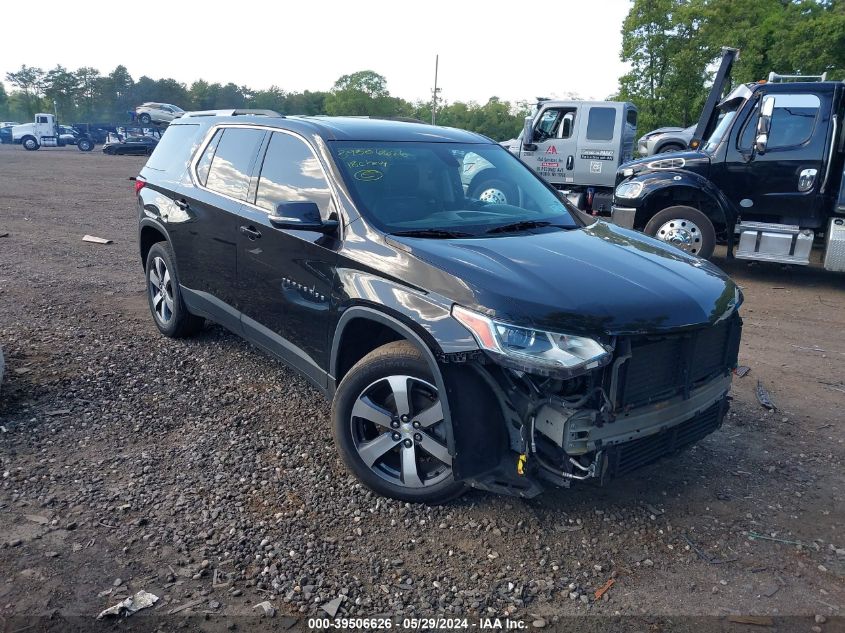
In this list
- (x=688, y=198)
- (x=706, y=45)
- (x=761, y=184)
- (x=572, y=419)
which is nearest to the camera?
(x=572, y=419)

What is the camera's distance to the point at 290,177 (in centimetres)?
424

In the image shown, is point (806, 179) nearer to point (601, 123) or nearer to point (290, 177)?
point (601, 123)

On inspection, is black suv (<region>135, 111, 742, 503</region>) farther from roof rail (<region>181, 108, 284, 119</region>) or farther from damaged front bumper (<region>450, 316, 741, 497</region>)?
roof rail (<region>181, 108, 284, 119</region>)

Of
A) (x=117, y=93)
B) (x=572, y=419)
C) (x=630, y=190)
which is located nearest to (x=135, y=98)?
(x=117, y=93)

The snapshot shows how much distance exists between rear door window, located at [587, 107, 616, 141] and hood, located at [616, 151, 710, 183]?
17.0 ft

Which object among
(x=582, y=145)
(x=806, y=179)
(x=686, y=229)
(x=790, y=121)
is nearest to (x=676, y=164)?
(x=686, y=229)

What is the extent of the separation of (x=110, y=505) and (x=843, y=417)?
4.64 metres

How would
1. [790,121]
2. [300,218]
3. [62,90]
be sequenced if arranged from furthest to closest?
1. [62,90]
2. [790,121]
3. [300,218]

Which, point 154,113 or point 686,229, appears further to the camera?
point 154,113

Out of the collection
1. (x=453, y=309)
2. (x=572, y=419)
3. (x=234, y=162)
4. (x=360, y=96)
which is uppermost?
(x=360, y=96)

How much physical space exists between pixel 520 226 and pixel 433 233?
0.64m

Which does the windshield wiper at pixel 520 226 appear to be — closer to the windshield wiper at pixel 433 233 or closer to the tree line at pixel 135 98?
the windshield wiper at pixel 433 233

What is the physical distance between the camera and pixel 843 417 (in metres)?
4.71

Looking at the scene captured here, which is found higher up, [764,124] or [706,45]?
[706,45]
